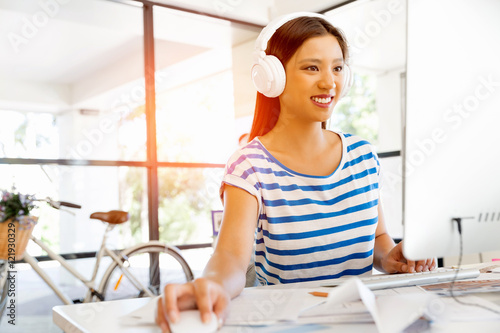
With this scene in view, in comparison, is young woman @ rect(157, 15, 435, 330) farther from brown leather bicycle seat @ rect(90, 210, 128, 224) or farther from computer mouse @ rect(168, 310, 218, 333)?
brown leather bicycle seat @ rect(90, 210, 128, 224)

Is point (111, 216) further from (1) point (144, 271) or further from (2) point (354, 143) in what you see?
(2) point (354, 143)

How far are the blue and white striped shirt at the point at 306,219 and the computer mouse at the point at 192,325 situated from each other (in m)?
0.52

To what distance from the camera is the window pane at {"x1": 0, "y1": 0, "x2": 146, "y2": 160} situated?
3.24 meters

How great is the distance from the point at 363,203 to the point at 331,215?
101 mm

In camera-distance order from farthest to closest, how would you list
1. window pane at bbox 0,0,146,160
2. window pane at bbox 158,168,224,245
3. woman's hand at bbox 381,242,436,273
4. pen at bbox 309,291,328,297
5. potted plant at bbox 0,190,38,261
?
window pane at bbox 158,168,224,245 < window pane at bbox 0,0,146,160 < potted plant at bbox 0,190,38,261 < woman's hand at bbox 381,242,436,273 < pen at bbox 309,291,328,297

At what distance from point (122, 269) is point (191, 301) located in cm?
278

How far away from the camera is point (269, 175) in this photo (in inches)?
46.1

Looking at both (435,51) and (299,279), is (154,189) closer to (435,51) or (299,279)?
(299,279)

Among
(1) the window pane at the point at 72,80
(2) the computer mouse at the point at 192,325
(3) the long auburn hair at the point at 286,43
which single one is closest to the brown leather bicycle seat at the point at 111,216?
(1) the window pane at the point at 72,80

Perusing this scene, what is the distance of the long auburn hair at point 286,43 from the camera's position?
1186 millimetres

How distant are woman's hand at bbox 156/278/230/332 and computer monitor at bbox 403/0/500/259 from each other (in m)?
0.24

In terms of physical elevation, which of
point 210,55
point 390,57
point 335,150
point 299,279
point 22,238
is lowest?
point 22,238

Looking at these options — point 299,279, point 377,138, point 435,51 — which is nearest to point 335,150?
point 299,279

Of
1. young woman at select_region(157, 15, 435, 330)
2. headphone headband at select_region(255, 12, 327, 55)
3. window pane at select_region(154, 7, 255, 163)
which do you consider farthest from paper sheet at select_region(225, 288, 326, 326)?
window pane at select_region(154, 7, 255, 163)
